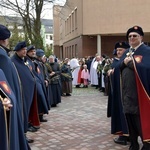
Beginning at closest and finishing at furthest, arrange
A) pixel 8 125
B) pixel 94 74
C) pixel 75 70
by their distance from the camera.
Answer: pixel 8 125
pixel 94 74
pixel 75 70

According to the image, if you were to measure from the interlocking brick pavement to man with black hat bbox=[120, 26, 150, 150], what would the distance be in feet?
3.56

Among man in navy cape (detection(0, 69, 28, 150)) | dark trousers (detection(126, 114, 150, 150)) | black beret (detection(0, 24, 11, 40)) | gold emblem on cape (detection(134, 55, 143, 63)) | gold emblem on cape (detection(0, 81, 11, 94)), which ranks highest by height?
black beret (detection(0, 24, 11, 40))

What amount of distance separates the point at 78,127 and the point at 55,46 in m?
49.4

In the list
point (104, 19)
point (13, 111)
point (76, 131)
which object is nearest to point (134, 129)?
point (76, 131)

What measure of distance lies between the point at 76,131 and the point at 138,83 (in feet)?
8.48

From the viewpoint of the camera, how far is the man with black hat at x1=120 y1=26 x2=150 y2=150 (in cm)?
476

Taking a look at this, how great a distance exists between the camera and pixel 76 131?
273 inches

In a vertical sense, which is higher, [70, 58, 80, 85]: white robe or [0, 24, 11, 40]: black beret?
[0, 24, 11, 40]: black beret

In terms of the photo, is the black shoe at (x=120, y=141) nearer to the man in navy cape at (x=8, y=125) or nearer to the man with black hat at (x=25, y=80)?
the man with black hat at (x=25, y=80)

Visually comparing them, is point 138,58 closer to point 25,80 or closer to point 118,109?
point 118,109

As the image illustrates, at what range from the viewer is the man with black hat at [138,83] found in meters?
4.76

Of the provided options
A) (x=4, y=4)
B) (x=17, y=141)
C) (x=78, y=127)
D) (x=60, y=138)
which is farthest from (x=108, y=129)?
(x=4, y=4)

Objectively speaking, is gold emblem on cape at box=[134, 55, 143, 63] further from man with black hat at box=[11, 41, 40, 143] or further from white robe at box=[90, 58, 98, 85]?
white robe at box=[90, 58, 98, 85]

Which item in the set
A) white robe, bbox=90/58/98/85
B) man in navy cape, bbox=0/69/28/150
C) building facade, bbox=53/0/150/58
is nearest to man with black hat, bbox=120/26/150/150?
man in navy cape, bbox=0/69/28/150
